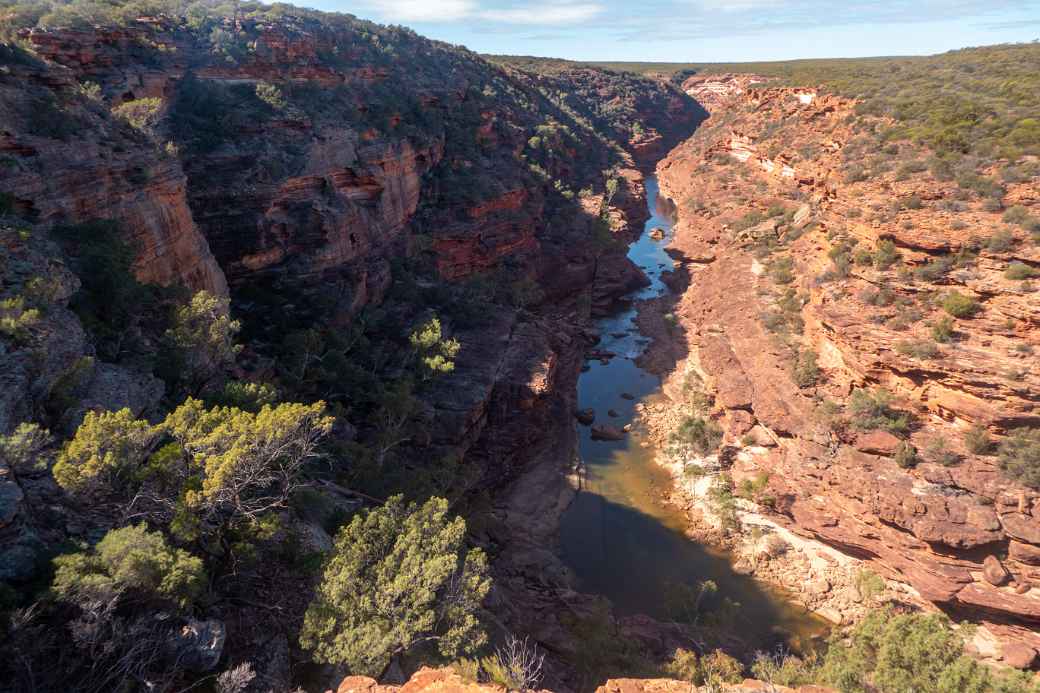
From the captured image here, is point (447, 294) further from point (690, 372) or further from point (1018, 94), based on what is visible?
point (1018, 94)

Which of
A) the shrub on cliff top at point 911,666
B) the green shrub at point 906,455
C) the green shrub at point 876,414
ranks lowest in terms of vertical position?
the shrub on cliff top at point 911,666

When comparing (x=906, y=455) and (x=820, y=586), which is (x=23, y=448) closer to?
(x=820, y=586)

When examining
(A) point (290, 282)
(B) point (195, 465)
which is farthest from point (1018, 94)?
(B) point (195, 465)

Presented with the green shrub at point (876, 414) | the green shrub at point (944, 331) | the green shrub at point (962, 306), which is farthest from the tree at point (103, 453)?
the green shrub at point (962, 306)

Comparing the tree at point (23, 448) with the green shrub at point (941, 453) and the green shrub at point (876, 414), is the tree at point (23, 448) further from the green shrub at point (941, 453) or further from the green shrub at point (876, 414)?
the green shrub at point (941, 453)

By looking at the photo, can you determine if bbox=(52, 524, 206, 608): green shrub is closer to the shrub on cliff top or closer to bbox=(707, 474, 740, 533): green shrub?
the shrub on cliff top

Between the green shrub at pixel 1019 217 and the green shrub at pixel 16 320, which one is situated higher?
the green shrub at pixel 1019 217

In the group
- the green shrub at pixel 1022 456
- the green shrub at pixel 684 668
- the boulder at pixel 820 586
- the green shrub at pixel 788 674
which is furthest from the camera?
the boulder at pixel 820 586

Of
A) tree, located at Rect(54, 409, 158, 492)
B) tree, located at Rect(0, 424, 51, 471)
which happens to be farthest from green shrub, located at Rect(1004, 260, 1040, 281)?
tree, located at Rect(0, 424, 51, 471)
